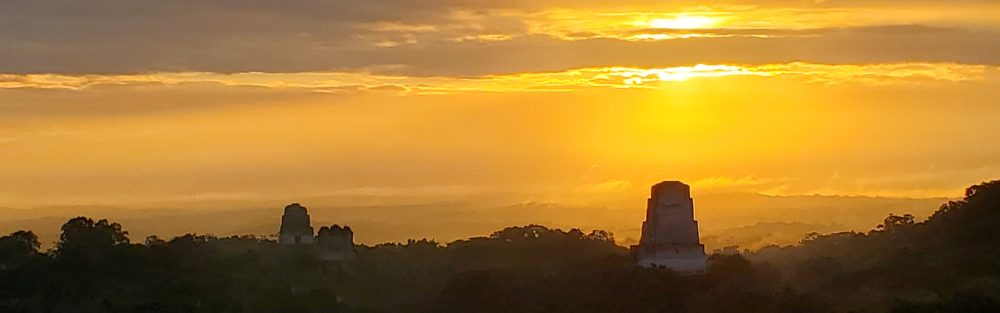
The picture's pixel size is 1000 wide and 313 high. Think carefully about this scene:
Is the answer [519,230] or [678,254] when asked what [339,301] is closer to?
[678,254]

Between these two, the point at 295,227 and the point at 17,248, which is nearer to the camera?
the point at 17,248

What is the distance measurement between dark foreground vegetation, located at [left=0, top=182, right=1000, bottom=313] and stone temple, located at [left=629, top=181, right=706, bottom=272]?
2.13 ft

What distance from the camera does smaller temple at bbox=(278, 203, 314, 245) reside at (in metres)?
69.5

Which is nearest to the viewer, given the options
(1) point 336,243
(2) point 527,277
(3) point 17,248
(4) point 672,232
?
(4) point 672,232

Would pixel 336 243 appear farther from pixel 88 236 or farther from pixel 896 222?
pixel 896 222

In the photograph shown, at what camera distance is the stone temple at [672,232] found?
166 feet

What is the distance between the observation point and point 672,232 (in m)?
51.0

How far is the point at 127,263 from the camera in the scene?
183ft

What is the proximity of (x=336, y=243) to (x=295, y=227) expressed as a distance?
4.85m

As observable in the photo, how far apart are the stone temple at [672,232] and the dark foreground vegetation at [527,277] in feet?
2.13

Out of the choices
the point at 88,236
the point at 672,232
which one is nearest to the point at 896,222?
the point at 672,232

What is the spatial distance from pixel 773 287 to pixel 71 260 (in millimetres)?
21121

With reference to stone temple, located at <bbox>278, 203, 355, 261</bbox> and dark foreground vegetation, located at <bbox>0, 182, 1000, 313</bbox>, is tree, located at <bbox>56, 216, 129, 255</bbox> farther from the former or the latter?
stone temple, located at <bbox>278, 203, 355, 261</bbox>

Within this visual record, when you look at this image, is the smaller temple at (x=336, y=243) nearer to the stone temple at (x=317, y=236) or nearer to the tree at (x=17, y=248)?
the stone temple at (x=317, y=236)
